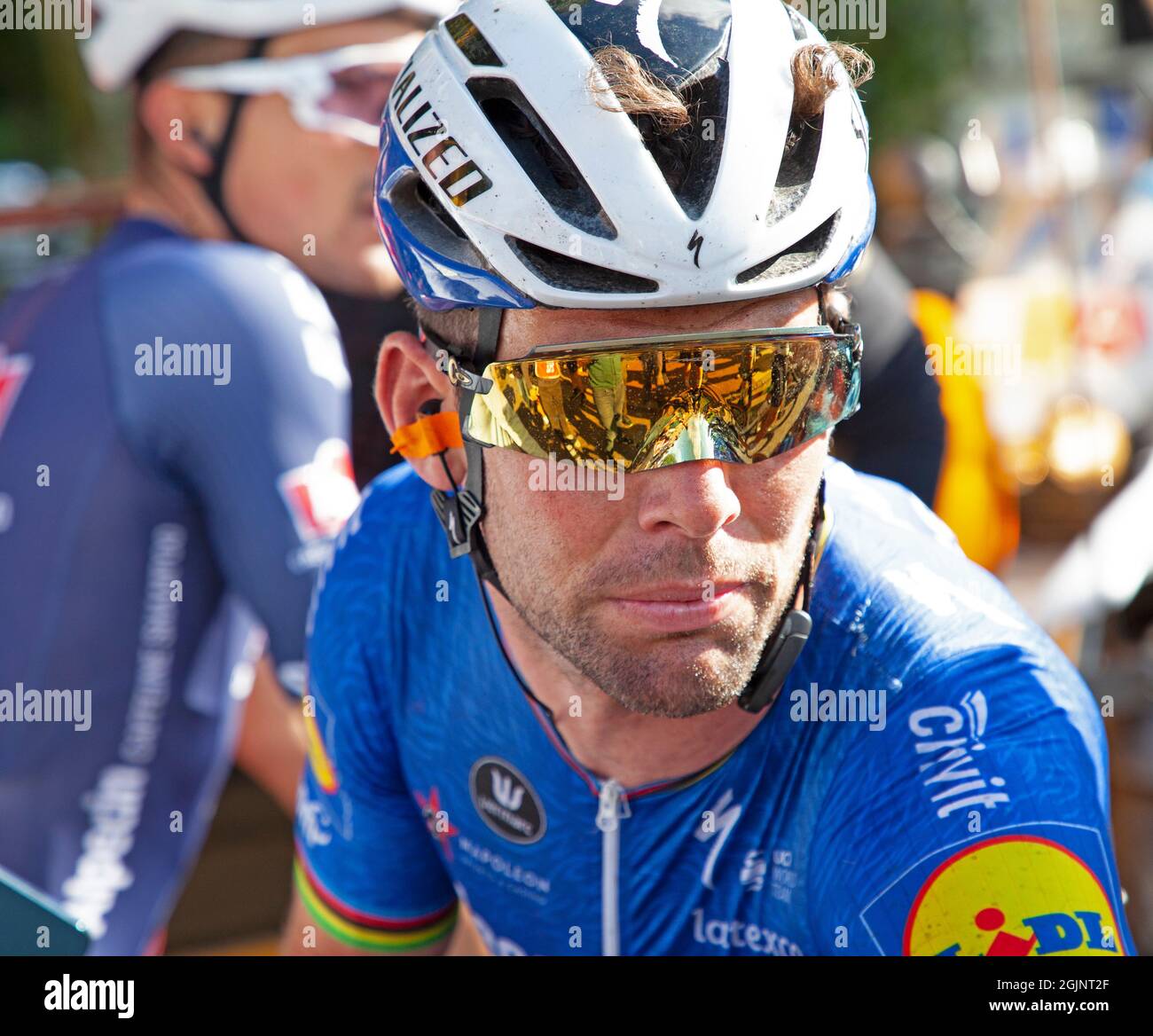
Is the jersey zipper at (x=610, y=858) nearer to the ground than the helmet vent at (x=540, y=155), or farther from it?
nearer to the ground

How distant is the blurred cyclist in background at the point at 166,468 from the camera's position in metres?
2.82

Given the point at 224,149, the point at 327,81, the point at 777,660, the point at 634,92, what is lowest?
the point at 777,660

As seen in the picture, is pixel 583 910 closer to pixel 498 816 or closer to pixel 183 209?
pixel 498 816

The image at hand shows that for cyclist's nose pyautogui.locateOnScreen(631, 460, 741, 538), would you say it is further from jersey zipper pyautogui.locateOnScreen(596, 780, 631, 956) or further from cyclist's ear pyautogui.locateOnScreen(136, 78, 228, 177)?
cyclist's ear pyautogui.locateOnScreen(136, 78, 228, 177)

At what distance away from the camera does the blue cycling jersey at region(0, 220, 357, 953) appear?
2814 millimetres

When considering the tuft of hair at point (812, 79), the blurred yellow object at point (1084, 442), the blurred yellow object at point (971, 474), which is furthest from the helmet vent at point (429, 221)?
the blurred yellow object at point (1084, 442)

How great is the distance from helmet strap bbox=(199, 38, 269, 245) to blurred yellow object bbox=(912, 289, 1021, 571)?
6.90 ft

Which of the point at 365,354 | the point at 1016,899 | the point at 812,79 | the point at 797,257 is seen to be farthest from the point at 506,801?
the point at 365,354

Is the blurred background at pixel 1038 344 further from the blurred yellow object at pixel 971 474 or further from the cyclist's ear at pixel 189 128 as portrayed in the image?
the cyclist's ear at pixel 189 128

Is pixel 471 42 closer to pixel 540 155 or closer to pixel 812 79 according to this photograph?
pixel 540 155

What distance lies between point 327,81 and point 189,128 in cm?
37

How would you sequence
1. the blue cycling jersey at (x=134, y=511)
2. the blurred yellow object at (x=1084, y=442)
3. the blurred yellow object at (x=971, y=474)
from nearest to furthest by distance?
the blue cycling jersey at (x=134, y=511) < the blurred yellow object at (x=971, y=474) < the blurred yellow object at (x=1084, y=442)

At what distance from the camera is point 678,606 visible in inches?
68.1

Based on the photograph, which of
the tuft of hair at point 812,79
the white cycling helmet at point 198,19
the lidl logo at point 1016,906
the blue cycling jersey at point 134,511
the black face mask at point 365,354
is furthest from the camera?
the black face mask at point 365,354
